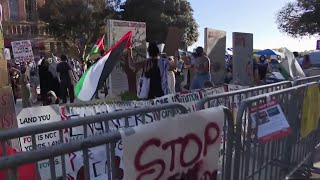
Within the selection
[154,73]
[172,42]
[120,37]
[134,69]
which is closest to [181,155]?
[154,73]

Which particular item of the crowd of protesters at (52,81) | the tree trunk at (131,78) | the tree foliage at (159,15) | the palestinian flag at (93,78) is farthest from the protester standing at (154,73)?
the tree foliage at (159,15)

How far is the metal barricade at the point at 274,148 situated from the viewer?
3.49m

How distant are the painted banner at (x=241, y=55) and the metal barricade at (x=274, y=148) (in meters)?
9.80

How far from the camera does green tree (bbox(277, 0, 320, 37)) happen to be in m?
42.7

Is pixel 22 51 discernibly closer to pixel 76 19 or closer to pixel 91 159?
pixel 91 159

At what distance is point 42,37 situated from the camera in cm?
4825

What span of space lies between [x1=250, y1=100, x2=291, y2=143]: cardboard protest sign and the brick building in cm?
4243

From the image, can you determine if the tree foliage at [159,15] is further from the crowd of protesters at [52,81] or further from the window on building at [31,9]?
the crowd of protesters at [52,81]

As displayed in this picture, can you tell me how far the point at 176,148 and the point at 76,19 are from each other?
4284 cm

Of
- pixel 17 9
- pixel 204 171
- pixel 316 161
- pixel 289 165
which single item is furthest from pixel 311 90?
pixel 17 9

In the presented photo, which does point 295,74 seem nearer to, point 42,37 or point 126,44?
point 126,44

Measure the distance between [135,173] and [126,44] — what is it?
181 inches

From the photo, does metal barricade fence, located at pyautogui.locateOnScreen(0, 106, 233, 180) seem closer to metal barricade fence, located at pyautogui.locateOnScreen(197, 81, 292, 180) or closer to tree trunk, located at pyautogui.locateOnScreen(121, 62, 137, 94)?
metal barricade fence, located at pyautogui.locateOnScreen(197, 81, 292, 180)

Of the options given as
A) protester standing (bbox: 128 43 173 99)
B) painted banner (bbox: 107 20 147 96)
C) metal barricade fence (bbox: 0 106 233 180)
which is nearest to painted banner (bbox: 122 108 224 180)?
metal barricade fence (bbox: 0 106 233 180)
